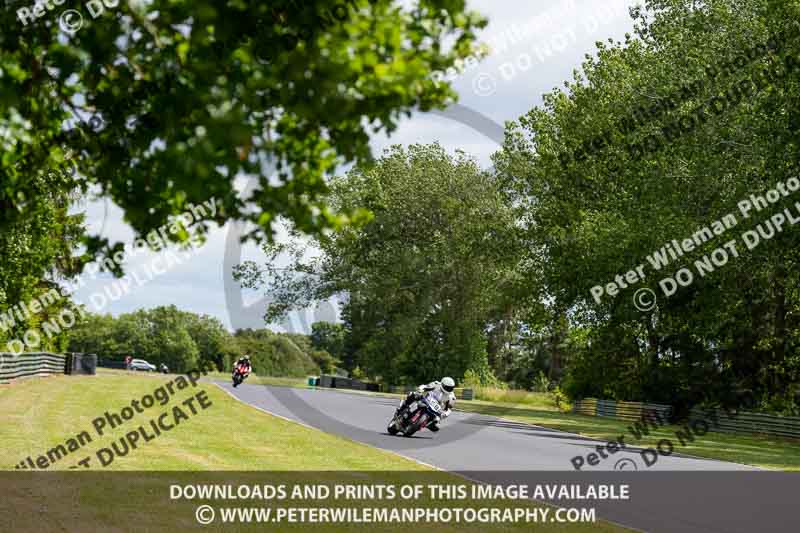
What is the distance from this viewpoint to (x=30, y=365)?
41.2 m

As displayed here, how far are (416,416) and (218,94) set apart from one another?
16951 mm

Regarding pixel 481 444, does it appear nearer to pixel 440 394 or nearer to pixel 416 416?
pixel 440 394

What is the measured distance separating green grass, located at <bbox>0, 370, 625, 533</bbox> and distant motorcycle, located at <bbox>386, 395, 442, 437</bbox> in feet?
6.00

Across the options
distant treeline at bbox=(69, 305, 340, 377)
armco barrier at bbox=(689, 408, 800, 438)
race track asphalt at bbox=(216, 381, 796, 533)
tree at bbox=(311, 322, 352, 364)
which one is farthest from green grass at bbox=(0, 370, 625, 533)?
tree at bbox=(311, 322, 352, 364)

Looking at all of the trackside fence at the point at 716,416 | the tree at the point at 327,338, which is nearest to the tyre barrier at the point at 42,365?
the trackside fence at the point at 716,416

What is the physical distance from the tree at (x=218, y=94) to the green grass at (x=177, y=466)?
3.75 meters

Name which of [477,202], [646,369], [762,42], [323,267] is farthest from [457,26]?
[323,267]

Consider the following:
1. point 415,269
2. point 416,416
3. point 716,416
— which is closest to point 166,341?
point 415,269

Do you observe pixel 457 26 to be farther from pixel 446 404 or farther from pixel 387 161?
pixel 387 161

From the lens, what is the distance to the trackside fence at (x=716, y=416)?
33.0m

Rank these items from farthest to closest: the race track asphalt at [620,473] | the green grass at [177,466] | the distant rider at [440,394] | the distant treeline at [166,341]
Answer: the distant treeline at [166,341] → the distant rider at [440,394] → the race track asphalt at [620,473] → the green grass at [177,466]

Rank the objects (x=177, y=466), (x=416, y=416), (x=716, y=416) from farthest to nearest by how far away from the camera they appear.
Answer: (x=716, y=416), (x=416, y=416), (x=177, y=466)

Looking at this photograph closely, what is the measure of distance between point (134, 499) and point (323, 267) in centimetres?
6061

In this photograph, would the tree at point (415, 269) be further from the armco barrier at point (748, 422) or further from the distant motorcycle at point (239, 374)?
the armco barrier at point (748, 422)
